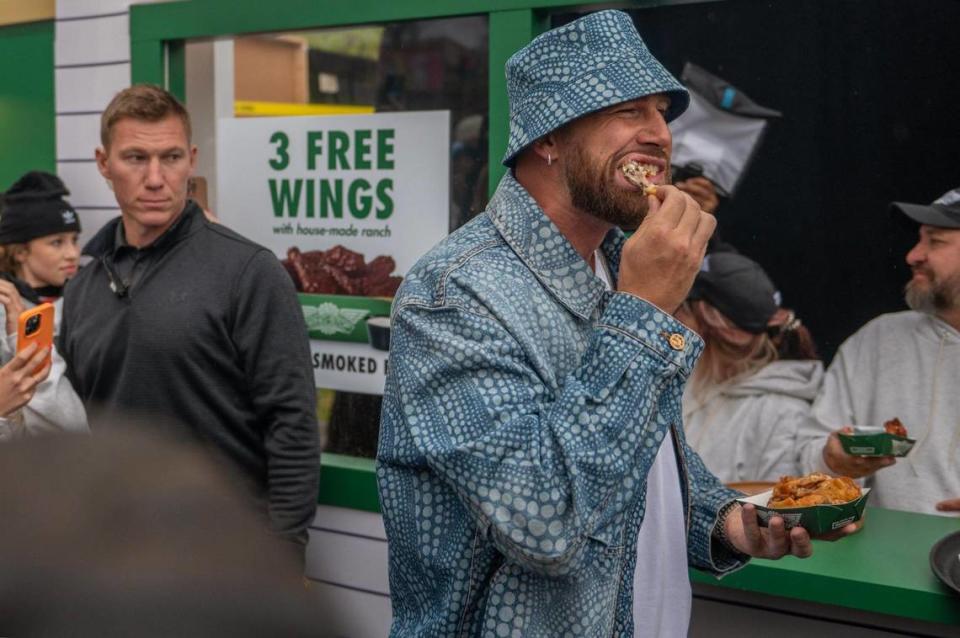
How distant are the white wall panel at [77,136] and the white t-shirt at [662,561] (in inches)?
146

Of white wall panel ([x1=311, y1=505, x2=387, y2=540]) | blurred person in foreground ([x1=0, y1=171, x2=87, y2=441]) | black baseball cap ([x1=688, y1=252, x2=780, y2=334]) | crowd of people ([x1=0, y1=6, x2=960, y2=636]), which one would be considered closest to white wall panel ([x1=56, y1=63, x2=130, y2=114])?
blurred person in foreground ([x1=0, y1=171, x2=87, y2=441])

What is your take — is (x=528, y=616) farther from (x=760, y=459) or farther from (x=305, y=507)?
(x=760, y=459)

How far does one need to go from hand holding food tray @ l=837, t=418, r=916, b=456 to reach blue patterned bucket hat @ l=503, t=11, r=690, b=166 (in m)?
1.56

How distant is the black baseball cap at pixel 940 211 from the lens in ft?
12.6

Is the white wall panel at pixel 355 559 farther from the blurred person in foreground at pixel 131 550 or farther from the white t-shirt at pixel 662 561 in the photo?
the blurred person in foreground at pixel 131 550

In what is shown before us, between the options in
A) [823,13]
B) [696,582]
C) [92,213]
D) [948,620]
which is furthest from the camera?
[92,213]

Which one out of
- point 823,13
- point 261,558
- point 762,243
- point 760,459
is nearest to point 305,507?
point 760,459

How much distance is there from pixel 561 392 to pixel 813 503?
2.47ft

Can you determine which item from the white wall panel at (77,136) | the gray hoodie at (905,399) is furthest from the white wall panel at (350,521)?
the white wall panel at (77,136)

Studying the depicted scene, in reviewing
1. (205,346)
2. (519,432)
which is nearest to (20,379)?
(205,346)

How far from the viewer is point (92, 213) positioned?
551 cm

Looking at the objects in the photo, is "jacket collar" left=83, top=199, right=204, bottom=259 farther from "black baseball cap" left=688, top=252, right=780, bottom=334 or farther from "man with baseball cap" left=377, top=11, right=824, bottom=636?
"black baseball cap" left=688, top=252, right=780, bottom=334

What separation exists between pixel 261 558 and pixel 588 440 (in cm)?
133

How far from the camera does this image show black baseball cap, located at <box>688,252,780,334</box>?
4.38 meters
